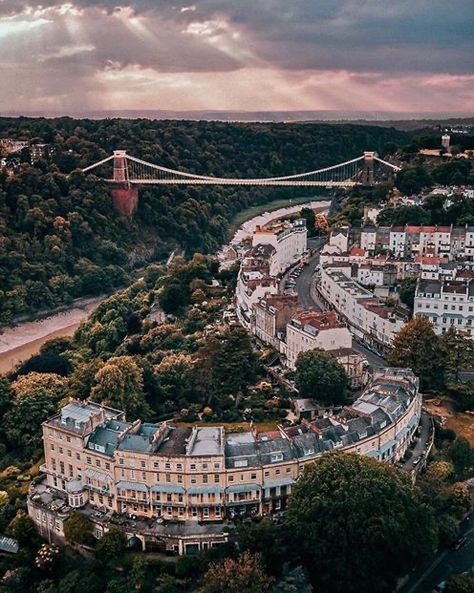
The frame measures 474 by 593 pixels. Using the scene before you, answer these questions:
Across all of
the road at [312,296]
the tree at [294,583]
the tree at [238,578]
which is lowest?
the tree at [294,583]

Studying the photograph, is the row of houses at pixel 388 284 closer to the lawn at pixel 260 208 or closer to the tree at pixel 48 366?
the tree at pixel 48 366

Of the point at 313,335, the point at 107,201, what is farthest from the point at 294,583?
the point at 107,201

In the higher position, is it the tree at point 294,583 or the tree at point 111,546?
the tree at point 111,546

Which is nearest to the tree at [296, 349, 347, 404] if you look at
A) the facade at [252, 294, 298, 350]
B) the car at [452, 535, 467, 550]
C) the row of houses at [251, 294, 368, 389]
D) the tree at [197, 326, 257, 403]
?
the row of houses at [251, 294, 368, 389]

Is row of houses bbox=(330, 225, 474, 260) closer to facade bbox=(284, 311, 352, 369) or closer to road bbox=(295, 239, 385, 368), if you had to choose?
road bbox=(295, 239, 385, 368)

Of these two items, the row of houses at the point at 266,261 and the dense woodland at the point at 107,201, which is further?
the dense woodland at the point at 107,201

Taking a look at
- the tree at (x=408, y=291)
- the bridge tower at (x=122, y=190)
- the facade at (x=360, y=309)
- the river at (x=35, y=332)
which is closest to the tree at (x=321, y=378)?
the facade at (x=360, y=309)
